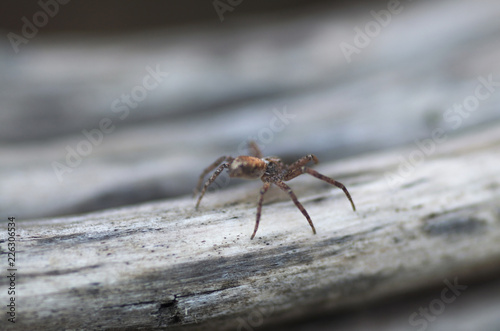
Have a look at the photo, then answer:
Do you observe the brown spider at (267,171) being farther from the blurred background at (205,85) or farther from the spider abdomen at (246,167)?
the blurred background at (205,85)

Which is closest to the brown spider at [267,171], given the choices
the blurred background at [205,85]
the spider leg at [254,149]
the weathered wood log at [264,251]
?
the weathered wood log at [264,251]

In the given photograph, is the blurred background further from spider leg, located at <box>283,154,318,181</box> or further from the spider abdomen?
the spider abdomen

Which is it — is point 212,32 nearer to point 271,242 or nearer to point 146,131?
point 146,131

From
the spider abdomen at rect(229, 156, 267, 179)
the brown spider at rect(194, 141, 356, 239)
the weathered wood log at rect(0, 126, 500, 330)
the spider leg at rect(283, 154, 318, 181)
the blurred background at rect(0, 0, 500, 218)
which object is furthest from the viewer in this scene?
the blurred background at rect(0, 0, 500, 218)

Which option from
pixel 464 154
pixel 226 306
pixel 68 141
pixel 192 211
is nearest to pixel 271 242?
pixel 226 306

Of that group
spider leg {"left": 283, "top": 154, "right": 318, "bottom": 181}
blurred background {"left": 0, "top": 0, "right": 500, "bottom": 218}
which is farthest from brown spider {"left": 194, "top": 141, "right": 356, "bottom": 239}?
blurred background {"left": 0, "top": 0, "right": 500, "bottom": 218}
